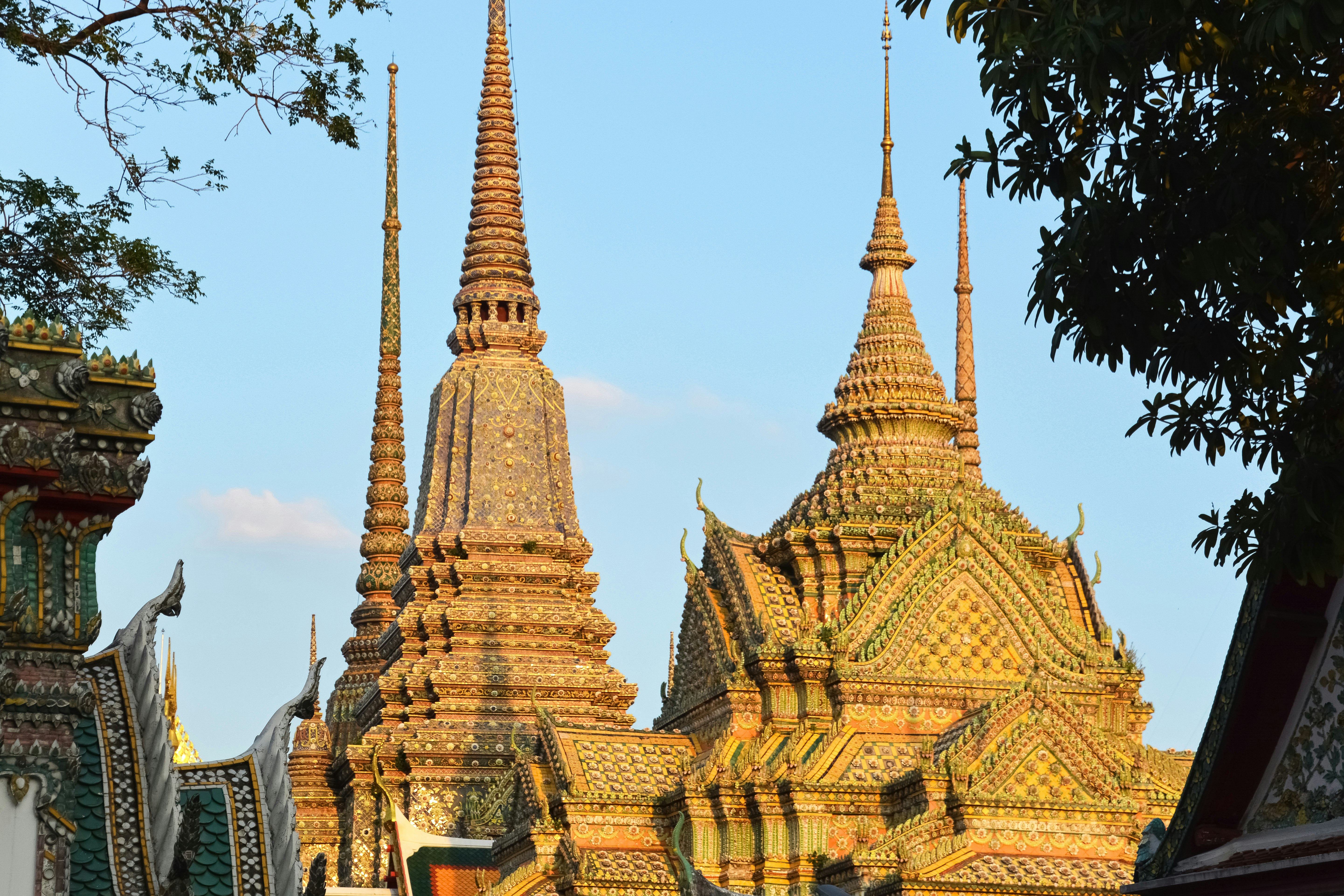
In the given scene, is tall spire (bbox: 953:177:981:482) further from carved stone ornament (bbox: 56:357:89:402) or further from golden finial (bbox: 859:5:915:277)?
carved stone ornament (bbox: 56:357:89:402)

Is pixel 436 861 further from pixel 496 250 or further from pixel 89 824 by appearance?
pixel 89 824

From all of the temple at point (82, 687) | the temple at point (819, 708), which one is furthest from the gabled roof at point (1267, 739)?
the temple at point (819, 708)

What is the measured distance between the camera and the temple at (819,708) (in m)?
28.4

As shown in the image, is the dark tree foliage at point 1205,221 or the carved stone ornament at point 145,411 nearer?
the dark tree foliage at point 1205,221

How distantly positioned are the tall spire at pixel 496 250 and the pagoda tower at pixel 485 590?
36mm

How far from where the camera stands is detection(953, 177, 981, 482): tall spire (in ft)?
143

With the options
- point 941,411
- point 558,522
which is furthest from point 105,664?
point 558,522

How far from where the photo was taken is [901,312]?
3562cm

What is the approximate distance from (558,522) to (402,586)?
11.0 ft

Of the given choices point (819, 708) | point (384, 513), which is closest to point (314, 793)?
point (384, 513)

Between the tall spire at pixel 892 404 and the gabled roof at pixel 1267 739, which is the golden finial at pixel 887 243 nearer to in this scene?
the tall spire at pixel 892 404

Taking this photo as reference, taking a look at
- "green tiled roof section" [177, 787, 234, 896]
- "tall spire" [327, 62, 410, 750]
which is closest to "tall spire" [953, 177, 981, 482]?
"tall spire" [327, 62, 410, 750]

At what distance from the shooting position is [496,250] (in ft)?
150

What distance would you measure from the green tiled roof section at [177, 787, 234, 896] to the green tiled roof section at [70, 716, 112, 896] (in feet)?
1.87
